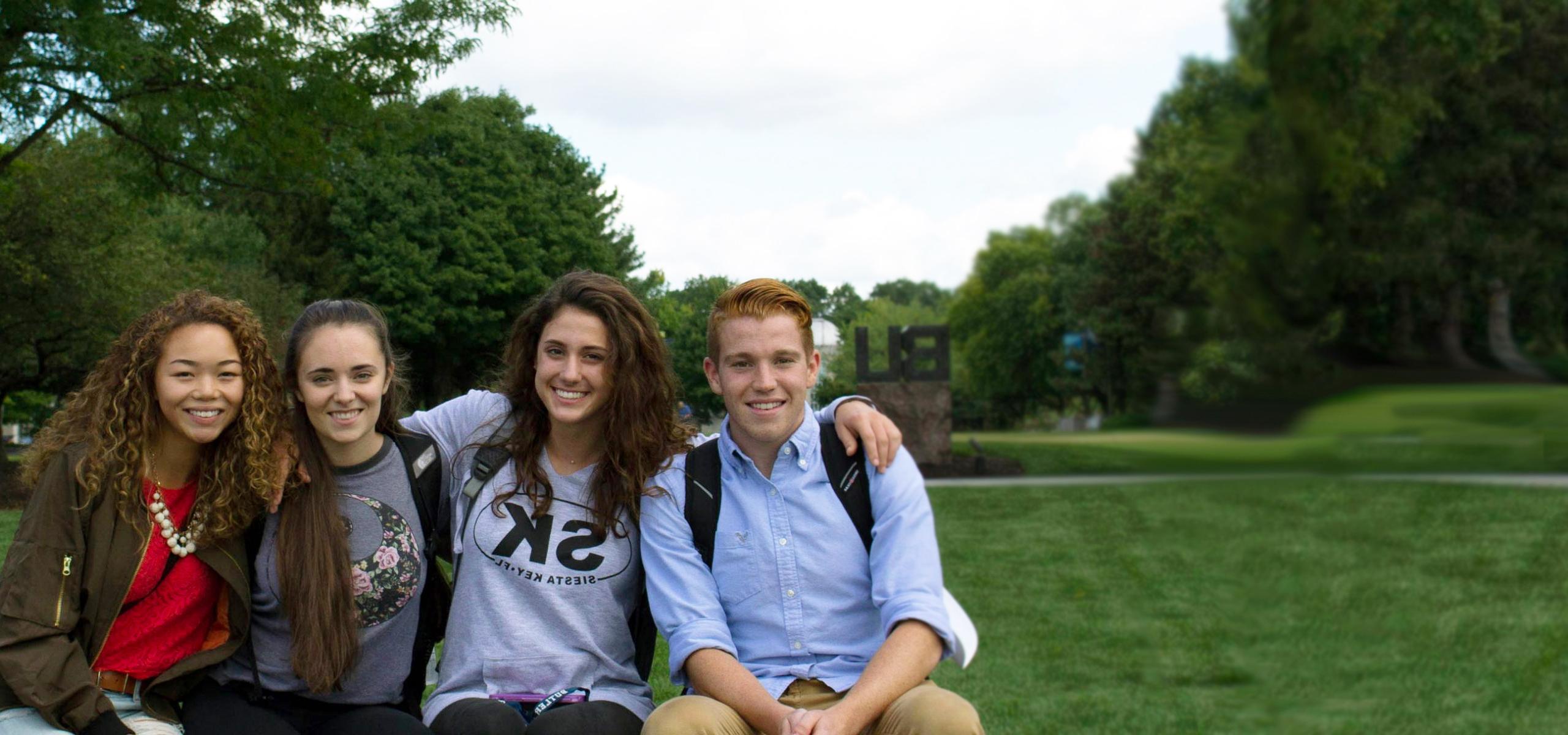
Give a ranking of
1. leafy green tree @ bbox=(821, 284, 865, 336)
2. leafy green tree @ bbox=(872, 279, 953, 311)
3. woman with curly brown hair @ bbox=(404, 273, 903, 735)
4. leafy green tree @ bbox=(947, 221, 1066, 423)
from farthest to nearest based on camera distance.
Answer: woman with curly brown hair @ bbox=(404, 273, 903, 735), leafy green tree @ bbox=(821, 284, 865, 336), leafy green tree @ bbox=(872, 279, 953, 311), leafy green tree @ bbox=(947, 221, 1066, 423)

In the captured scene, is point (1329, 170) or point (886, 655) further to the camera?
point (886, 655)

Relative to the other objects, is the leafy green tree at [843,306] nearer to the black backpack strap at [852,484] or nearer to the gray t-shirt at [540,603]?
the black backpack strap at [852,484]

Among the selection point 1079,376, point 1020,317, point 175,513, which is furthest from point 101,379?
point 1079,376

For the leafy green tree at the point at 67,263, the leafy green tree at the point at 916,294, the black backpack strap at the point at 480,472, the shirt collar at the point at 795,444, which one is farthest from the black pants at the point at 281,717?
the leafy green tree at the point at 67,263

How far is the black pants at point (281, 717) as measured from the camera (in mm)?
3148

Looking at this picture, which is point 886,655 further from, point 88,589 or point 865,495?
point 88,589

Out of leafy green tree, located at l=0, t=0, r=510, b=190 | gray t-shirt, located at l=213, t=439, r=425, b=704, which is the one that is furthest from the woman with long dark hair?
leafy green tree, located at l=0, t=0, r=510, b=190

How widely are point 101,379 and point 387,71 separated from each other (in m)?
10.8

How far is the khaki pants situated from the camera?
274 cm

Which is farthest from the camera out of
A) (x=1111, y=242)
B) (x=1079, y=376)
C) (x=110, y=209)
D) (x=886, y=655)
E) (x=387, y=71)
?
(x=110, y=209)

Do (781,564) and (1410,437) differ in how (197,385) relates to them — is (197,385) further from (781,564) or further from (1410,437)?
(1410,437)

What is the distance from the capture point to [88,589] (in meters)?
2.95

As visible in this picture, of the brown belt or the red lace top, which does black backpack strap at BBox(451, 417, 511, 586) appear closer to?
the red lace top

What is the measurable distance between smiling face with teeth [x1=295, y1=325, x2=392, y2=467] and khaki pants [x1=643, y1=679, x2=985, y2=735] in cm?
114
